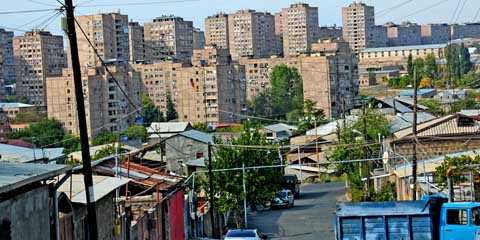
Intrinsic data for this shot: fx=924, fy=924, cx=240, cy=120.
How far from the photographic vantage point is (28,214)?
516 inches

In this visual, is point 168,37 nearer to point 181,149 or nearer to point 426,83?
point 426,83

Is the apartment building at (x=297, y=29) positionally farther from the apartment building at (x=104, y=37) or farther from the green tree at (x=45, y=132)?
the green tree at (x=45, y=132)

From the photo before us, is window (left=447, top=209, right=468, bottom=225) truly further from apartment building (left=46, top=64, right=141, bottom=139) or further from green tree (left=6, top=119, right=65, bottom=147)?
apartment building (left=46, top=64, right=141, bottom=139)

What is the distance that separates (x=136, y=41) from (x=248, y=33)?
3566 cm

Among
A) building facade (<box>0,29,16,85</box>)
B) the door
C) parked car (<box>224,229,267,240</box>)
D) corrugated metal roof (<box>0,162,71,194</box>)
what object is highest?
building facade (<box>0,29,16,85</box>)

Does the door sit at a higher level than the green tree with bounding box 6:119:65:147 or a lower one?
higher

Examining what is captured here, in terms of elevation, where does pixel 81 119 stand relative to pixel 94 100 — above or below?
above

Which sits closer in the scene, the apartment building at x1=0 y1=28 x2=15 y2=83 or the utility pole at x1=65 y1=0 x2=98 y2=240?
the utility pole at x1=65 y1=0 x2=98 y2=240

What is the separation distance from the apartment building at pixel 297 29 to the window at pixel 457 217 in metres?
168

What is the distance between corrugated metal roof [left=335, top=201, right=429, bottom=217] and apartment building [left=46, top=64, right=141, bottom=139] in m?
82.3

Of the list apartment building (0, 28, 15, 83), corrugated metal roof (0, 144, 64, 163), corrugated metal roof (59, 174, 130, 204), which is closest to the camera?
corrugated metal roof (59, 174, 130, 204)

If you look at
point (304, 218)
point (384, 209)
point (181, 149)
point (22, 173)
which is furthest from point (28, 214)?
point (181, 149)

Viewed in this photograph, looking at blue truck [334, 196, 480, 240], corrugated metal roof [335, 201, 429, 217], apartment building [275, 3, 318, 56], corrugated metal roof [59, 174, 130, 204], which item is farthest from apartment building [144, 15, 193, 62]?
blue truck [334, 196, 480, 240]

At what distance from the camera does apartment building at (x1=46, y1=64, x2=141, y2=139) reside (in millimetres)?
101375
